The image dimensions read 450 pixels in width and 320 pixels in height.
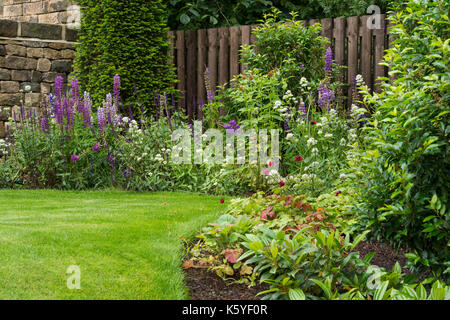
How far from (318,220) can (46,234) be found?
197cm

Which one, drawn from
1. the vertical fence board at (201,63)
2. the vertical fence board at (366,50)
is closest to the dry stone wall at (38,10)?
the vertical fence board at (201,63)

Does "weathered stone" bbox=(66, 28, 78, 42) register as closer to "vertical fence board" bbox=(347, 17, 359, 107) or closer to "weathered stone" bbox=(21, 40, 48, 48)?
"weathered stone" bbox=(21, 40, 48, 48)

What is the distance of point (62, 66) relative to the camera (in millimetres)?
9211

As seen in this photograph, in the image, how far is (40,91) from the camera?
8891mm

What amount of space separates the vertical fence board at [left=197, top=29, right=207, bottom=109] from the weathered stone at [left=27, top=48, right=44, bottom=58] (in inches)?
108

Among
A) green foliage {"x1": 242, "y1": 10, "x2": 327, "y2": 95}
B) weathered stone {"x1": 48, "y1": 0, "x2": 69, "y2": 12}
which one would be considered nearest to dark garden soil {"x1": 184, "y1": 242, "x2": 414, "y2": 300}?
green foliage {"x1": 242, "y1": 10, "x2": 327, "y2": 95}

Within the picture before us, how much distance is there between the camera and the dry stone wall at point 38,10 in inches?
402

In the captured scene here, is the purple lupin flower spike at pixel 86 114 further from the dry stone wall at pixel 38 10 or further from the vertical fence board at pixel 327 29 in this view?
the dry stone wall at pixel 38 10

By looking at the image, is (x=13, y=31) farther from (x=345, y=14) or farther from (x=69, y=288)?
(x=69, y=288)

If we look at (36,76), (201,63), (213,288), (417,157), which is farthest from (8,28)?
(417,157)

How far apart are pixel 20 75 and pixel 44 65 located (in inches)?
19.2

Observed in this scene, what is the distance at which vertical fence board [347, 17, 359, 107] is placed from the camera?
24.8 ft

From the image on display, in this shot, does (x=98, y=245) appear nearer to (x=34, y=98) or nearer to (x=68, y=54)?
(x=34, y=98)

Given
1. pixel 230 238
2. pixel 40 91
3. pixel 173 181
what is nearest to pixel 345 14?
pixel 173 181
